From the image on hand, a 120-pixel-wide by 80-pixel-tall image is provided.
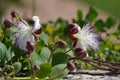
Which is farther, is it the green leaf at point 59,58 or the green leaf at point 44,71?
the green leaf at point 59,58

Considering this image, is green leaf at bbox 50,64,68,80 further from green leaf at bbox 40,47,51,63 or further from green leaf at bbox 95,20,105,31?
green leaf at bbox 95,20,105,31

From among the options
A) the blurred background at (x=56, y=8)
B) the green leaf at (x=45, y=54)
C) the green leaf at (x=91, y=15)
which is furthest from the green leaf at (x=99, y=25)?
the blurred background at (x=56, y=8)

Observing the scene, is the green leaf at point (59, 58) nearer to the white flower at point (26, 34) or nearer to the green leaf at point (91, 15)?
the white flower at point (26, 34)

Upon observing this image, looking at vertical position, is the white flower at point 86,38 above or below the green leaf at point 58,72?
above

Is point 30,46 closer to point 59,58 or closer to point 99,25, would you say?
point 59,58

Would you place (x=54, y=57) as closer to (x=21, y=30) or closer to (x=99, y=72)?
(x=21, y=30)

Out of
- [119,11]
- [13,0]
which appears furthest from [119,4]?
[13,0]
